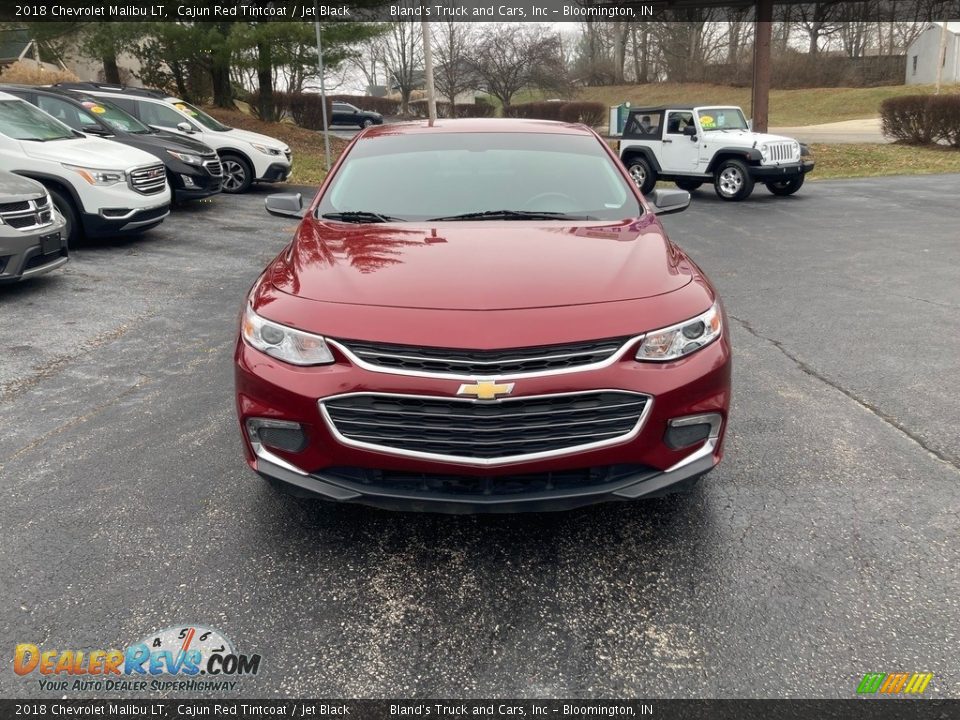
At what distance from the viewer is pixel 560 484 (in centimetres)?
278

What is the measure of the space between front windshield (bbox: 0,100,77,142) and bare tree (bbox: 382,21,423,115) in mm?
45713

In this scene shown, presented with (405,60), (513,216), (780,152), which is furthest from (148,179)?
(405,60)

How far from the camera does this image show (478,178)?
14.0 feet

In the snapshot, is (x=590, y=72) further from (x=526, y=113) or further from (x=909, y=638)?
(x=909, y=638)

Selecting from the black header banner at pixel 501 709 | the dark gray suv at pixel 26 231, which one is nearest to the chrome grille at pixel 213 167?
the dark gray suv at pixel 26 231

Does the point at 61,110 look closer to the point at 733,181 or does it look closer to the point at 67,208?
the point at 67,208

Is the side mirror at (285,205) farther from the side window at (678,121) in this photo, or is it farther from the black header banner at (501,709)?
the side window at (678,121)

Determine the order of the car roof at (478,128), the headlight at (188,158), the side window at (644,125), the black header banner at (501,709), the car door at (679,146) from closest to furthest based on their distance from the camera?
the black header banner at (501,709), the car roof at (478,128), the headlight at (188,158), the car door at (679,146), the side window at (644,125)

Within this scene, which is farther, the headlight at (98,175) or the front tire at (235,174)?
the front tire at (235,174)

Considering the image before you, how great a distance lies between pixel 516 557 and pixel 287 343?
121 cm

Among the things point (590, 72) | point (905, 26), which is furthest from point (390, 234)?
point (905, 26)

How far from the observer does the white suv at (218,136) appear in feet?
47.3

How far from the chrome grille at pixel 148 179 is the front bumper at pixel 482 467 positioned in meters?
7.79

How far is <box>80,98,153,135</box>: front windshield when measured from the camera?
486 inches
